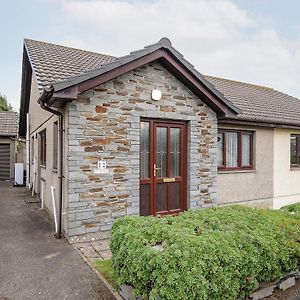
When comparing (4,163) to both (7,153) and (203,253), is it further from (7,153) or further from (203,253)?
(203,253)

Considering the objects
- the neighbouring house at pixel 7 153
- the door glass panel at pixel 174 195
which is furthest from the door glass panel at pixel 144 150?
the neighbouring house at pixel 7 153

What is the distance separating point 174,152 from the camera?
839cm

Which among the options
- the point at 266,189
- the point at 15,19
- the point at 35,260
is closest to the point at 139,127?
the point at 35,260

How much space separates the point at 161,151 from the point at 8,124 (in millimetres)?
18162

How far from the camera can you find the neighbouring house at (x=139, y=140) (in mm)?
6727

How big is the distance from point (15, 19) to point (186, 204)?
1214cm

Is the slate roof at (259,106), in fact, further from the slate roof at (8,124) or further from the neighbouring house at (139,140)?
the slate roof at (8,124)

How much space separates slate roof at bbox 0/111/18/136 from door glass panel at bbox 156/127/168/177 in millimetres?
16299

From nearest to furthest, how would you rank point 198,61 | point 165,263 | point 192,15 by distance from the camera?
point 165,263
point 192,15
point 198,61

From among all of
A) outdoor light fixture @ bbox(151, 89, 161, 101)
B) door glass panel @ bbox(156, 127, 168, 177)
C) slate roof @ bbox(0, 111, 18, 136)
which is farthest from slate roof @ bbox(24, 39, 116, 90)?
slate roof @ bbox(0, 111, 18, 136)

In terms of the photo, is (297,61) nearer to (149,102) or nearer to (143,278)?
(149,102)

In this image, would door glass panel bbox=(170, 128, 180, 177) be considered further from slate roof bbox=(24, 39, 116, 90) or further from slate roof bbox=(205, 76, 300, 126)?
slate roof bbox=(24, 39, 116, 90)

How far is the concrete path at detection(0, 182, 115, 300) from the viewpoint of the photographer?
4258mm

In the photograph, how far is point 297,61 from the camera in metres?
20.4
